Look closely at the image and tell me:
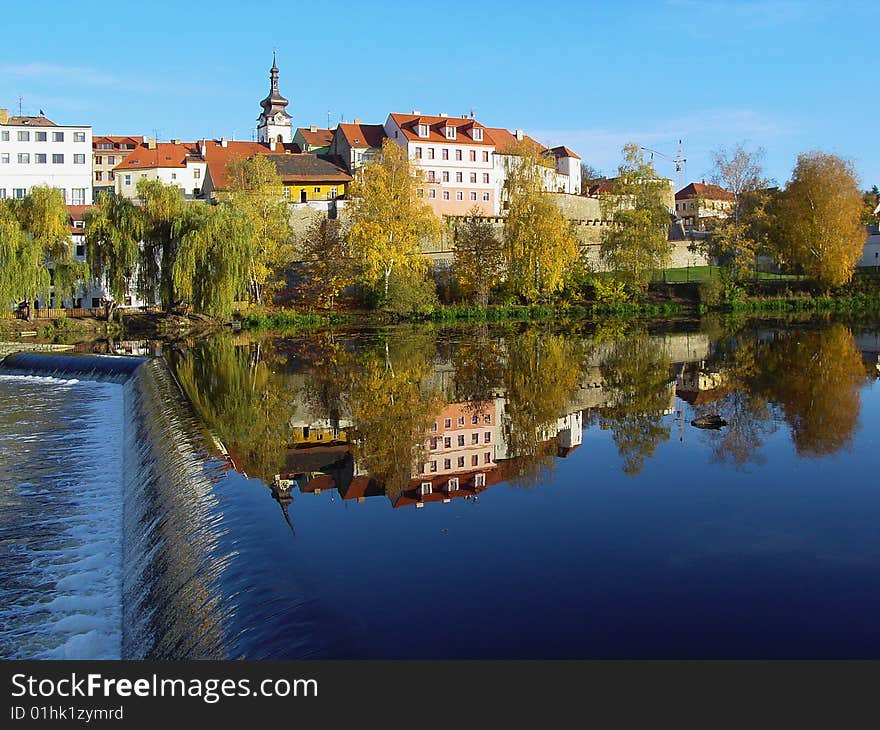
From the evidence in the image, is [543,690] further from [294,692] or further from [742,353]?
[742,353]

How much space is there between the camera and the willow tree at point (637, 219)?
5234 centimetres

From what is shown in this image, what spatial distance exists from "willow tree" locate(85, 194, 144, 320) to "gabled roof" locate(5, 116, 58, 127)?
37412 millimetres

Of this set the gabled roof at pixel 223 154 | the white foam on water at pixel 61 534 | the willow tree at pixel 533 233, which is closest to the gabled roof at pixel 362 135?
the gabled roof at pixel 223 154

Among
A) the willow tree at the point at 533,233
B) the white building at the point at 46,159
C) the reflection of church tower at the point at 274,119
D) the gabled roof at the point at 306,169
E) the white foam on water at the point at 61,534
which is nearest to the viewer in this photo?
the white foam on water at the point at 61,534

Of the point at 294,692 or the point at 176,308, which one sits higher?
the point at 176,308

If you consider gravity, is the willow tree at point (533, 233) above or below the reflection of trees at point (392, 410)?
above

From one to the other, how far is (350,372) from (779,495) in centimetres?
1617

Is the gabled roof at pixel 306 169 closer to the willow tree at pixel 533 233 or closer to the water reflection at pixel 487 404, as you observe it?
the willow tree at pixel 533 233

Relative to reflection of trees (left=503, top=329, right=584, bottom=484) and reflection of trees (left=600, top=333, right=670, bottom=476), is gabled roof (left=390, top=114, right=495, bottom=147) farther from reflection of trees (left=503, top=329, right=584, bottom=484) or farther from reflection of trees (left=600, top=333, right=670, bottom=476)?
reflection of trees (left=600, top=333, right=670, bottom=476)

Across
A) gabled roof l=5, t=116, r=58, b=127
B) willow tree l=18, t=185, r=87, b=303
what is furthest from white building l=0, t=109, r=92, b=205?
willow tree l=18, t=185, r=87, b=303

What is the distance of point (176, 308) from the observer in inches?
1722

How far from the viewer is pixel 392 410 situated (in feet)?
62.1

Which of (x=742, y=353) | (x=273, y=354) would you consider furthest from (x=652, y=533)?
(x=273, y=354)

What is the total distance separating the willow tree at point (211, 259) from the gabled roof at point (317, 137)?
41501 millimetres
